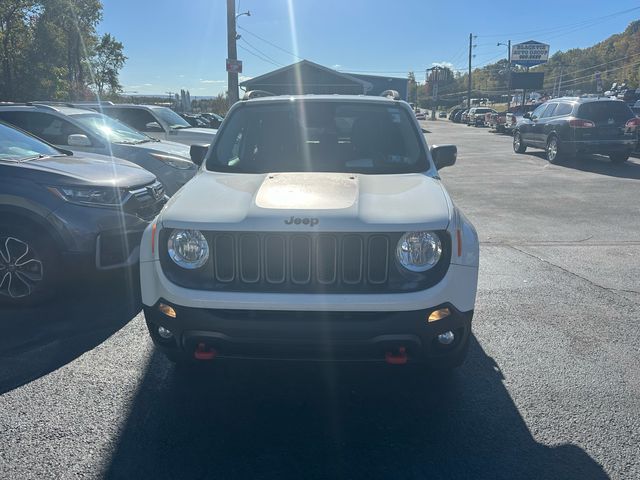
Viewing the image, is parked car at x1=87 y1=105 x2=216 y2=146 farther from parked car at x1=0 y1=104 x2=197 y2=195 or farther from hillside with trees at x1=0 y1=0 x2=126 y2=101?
hillside with trees at x1=0 y1=0 x2=126 y2=101

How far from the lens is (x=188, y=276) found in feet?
9.99

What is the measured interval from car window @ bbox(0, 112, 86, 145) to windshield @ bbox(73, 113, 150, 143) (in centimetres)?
21

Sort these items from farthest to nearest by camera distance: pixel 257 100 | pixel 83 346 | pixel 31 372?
pixel 257 100
pixel 83 346
pixel 31 372

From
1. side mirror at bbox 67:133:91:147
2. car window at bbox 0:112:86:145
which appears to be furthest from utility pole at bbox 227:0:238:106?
side mirror at bbox 67:133:91:147

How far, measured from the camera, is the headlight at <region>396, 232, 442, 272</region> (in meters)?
2.99

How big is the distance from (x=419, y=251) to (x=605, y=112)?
13.9 m

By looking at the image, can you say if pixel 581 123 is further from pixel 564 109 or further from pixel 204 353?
pixel 204 353

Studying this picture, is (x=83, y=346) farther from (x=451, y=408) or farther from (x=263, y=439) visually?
(x=451, y=408)

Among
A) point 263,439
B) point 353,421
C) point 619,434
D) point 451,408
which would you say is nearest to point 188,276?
point 263,439

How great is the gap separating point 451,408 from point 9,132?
5.10m

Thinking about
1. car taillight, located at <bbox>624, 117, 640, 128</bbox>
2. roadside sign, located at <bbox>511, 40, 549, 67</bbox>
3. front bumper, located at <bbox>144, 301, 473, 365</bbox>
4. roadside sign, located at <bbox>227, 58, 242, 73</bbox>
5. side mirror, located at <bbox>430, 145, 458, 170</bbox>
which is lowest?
front bumper, located at <bbox>144, 301, 473, 365</bbox>

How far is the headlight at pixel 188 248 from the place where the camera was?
304 centimetres

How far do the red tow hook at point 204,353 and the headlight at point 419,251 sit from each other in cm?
116

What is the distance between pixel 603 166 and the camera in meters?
15.1
